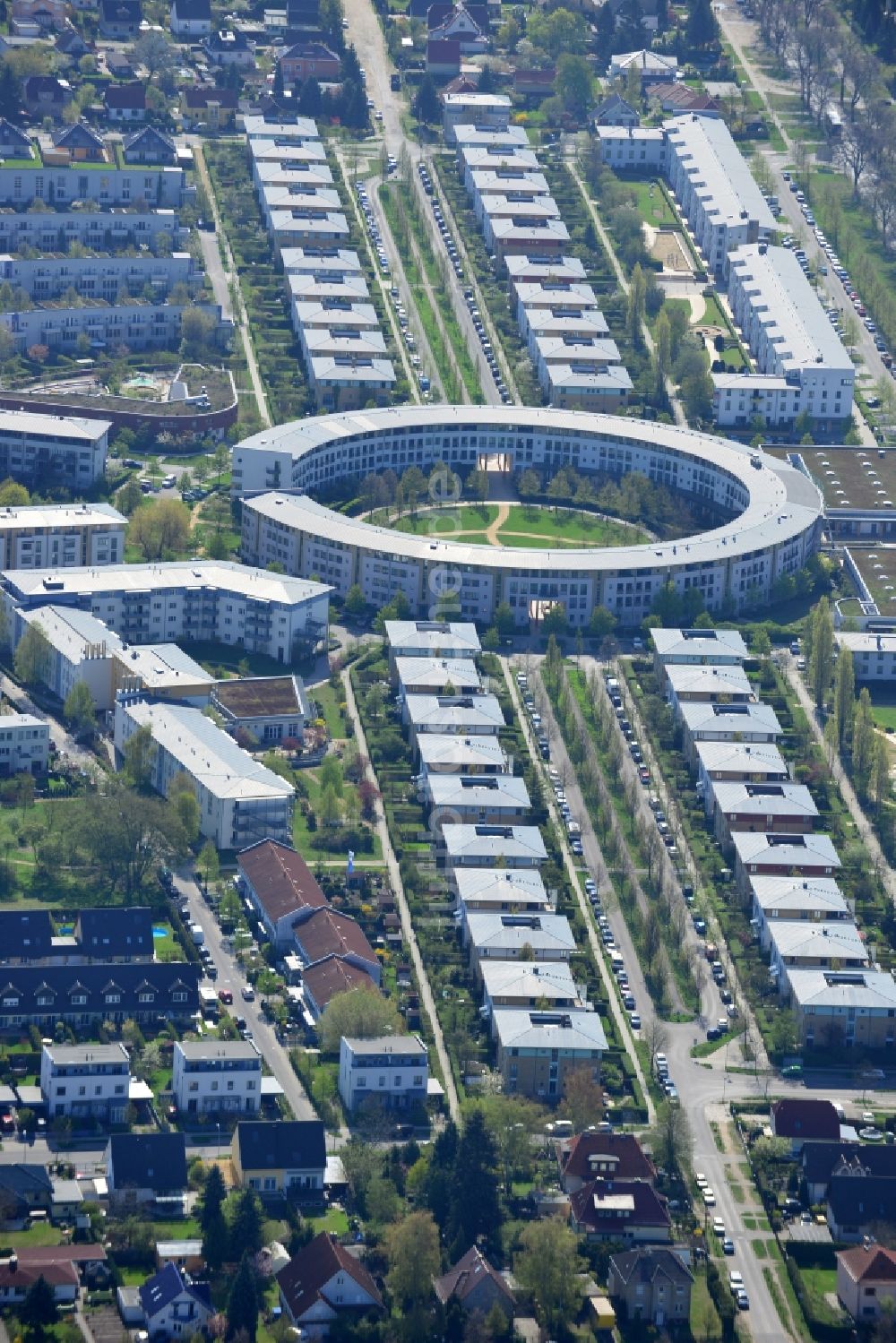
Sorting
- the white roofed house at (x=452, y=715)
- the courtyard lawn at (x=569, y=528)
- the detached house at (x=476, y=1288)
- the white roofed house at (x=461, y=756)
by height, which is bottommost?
the courtyard lawn at (x=569, y=528)

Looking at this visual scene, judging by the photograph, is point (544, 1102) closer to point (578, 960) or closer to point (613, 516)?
point (578, 960)

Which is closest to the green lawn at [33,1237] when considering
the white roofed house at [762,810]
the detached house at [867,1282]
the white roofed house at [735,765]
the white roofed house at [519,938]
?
the white roofed house at [519,938]

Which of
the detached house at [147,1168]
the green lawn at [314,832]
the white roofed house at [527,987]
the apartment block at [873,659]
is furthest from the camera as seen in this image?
the apartment block at [873,659]

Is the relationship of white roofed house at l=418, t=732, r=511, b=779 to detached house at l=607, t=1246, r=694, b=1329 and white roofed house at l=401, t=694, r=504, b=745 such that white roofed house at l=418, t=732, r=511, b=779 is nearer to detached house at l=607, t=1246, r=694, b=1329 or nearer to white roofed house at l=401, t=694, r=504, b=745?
white roofed house at l=401, t=694, r=504, b=745

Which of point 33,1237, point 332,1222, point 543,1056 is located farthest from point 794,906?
point 33,1237

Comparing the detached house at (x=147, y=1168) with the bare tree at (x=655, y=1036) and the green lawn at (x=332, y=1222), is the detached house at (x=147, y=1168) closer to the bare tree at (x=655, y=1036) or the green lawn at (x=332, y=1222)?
the green lawn at (x=332, y=1222)

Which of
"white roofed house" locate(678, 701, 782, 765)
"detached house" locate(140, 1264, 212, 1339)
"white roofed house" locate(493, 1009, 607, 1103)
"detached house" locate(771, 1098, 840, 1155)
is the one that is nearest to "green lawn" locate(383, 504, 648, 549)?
"white roofed house" locate(678, 701, 782, 765)

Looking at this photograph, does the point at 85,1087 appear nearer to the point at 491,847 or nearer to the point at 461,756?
the point at 491,847

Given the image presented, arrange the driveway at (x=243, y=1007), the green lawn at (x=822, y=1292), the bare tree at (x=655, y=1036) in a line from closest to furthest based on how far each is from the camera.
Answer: the green lawn at (x=822, y=1292) → the driveway at (x=243, y=1007) → the bare tree at (x=655, y=1036)
